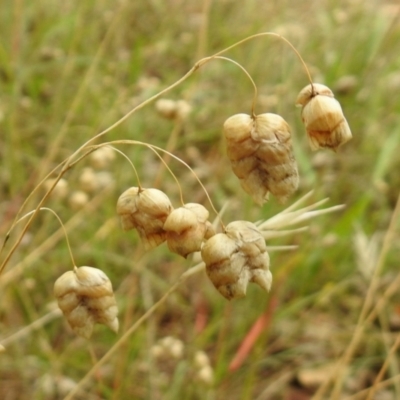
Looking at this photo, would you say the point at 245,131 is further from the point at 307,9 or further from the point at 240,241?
the point at 307,9

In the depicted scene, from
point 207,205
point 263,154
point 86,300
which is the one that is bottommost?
point 207,205

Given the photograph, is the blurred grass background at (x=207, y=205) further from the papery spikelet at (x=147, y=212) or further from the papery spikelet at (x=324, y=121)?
the papery spikelet at (x=324, y=121)

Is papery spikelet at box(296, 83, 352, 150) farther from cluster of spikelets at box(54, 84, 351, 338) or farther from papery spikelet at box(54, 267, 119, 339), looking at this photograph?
papery spikelet at box(54, 267, 119, 339)

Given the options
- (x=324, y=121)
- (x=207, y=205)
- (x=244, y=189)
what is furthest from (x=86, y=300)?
(x=207, y=205)

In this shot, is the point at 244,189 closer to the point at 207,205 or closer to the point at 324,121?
the point at 324,121

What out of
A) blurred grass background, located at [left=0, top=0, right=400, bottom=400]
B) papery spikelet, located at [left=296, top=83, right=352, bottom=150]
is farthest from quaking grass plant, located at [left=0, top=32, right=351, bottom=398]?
blurred grass background, located at [left=0, top=0, right=400, bottom=400]

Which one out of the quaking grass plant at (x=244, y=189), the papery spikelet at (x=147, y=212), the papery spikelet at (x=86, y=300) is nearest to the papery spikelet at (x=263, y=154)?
the quaking grass plant at (x=244, y=189)
